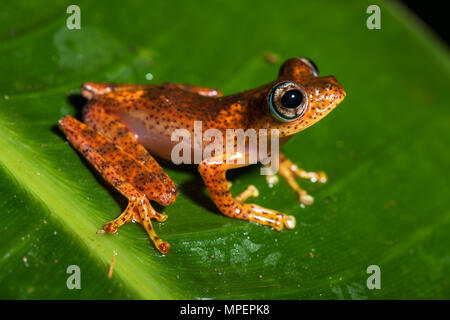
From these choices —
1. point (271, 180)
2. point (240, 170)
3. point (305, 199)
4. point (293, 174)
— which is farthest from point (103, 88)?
point (305, 199)

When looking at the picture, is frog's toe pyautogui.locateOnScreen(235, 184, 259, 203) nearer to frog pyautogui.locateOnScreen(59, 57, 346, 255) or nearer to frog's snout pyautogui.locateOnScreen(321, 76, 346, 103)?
frog pyautogui.locateOnScreen(59, 57, 346, 255)

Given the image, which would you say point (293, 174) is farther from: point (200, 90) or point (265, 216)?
point (200, 90)

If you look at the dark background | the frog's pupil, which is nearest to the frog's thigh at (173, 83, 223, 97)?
the frog's pupil

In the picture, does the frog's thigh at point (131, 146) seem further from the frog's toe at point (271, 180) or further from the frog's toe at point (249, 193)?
the frog's toe at point (271, 180)

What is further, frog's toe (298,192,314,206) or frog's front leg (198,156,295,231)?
frog's toe (298,192,314,206)

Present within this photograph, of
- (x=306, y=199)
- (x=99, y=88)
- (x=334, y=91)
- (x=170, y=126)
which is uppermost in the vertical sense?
(x=99, y=88)

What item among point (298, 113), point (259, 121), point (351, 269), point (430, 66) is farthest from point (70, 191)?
point (430, 66)
